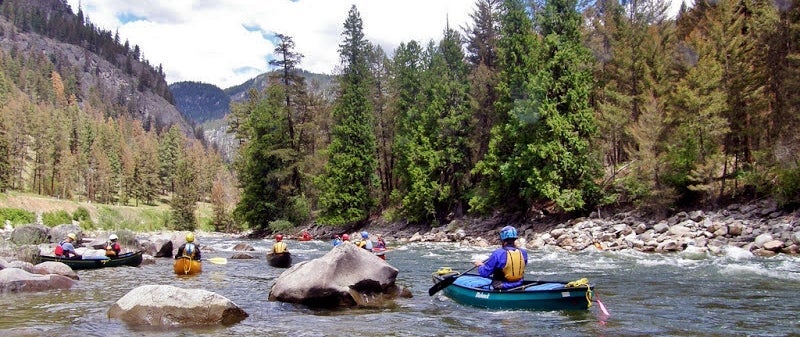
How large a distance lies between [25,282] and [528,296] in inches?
474

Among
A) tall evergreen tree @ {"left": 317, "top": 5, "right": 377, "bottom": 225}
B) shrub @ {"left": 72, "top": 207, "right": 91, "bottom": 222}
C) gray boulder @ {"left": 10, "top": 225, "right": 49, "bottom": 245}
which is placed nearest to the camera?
gray boulder @ {"left": 10, "top": 225, "right": 49, "bottom": 245}

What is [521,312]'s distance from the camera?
1084cm

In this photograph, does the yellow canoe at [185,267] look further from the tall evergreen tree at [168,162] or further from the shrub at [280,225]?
the tall evergreen tree at [168,162]

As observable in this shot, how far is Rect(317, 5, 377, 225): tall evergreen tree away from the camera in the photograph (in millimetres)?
43938

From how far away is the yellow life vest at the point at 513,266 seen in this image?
37.2ft

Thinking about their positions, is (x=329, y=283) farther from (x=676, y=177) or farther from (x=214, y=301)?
(x=676, y=177)

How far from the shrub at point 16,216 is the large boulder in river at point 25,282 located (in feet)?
171

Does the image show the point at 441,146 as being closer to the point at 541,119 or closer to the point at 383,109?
the point at 383,109

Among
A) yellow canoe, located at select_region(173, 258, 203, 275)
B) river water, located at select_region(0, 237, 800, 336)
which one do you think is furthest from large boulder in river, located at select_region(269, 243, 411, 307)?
yellow canoe, located at select_region(173, 258, 203, 275)

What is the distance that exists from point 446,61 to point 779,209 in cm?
2486

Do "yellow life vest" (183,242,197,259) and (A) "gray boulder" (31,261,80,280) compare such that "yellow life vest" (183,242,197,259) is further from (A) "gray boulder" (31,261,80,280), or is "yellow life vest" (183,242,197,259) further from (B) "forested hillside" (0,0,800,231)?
(B) "forested hillside" (0,0,800,231)

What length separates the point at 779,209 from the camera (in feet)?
74.5

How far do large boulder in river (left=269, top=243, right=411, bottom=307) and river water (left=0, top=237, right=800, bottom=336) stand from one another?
394 millimetres

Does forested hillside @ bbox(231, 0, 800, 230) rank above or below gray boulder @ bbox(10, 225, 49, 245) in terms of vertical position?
above
